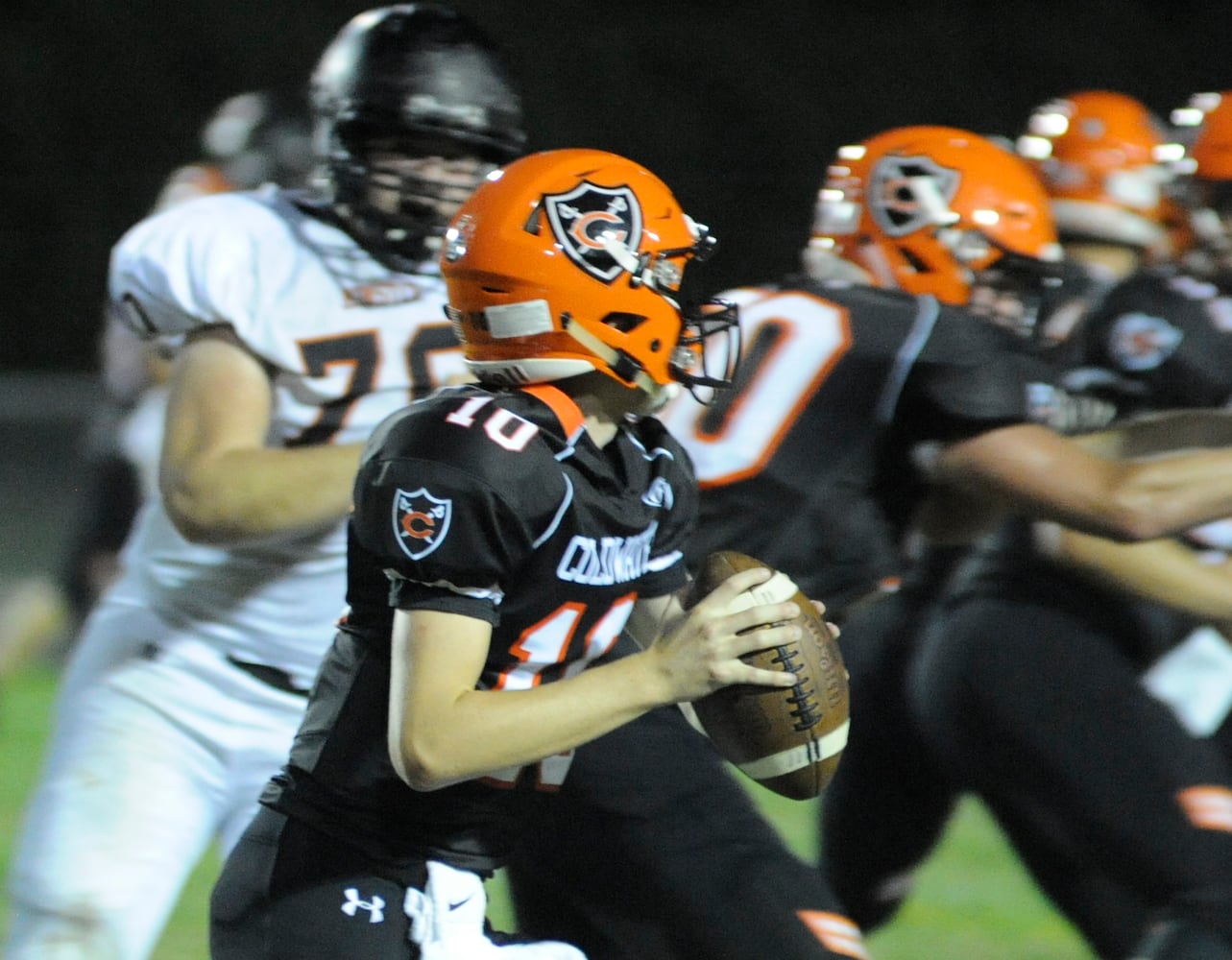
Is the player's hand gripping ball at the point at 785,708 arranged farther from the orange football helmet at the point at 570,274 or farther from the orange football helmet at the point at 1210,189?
the orange football helmet at the point at 1210,189

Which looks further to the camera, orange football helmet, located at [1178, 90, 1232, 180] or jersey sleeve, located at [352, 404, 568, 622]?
orange football helmet, located at [1178, 90, 1232, 180]

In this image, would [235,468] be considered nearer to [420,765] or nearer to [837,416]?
[420,765]

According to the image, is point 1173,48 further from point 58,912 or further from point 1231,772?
point 58,912

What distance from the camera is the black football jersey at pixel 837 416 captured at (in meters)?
3.10

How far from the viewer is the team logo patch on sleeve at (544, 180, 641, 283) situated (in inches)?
93.3

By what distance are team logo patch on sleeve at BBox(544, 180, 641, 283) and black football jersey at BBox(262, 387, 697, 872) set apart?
0.17 metres

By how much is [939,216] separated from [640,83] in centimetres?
848

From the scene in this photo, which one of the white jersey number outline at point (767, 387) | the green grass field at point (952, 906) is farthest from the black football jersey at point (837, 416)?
the green grass field at point (952, 906)

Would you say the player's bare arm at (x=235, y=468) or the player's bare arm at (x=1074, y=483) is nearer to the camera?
the player's bare arm at (x=235, y=468)

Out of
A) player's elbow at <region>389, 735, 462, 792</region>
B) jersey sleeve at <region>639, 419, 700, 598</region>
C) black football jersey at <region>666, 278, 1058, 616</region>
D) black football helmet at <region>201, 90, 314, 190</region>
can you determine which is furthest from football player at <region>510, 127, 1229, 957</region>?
black football helmet at <region>201, 90, 314, 190</region>

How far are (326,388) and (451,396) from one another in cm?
76

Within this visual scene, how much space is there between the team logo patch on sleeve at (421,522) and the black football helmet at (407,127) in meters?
1.02

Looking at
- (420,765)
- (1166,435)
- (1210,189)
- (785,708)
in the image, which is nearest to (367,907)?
(420,765)

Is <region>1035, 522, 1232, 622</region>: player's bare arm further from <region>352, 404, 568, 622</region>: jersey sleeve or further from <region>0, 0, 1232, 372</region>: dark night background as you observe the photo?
<region>0, 0, 1232, 372</region>: dark night background
